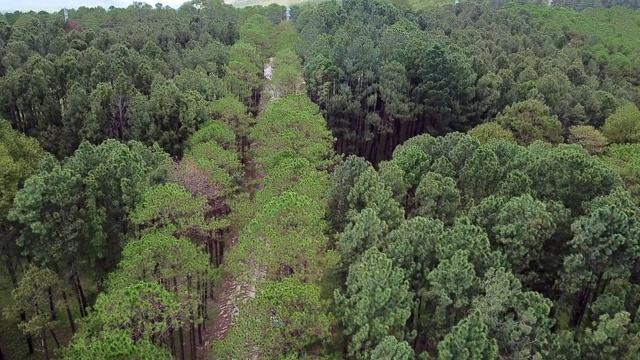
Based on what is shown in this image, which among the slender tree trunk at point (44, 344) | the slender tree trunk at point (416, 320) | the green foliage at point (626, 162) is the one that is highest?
the green foliage at point (626, 162)

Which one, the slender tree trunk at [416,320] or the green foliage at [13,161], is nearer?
the slender tree trunk at [416,320]

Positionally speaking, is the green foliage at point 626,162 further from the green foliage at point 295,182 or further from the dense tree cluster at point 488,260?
the green foliage at point 295,182

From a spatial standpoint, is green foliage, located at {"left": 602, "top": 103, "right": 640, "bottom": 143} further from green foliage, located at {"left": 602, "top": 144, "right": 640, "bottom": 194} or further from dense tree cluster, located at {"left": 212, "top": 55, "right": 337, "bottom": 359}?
dense tree cluster, located at {"left": 212, "top": 55, "right": 337, "bottom": 359}

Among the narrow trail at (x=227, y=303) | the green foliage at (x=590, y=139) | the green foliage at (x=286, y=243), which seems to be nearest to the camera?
the green foliage at (x=286, y=243)

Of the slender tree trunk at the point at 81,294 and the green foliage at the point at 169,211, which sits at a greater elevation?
the green foliage at the point at 169,211

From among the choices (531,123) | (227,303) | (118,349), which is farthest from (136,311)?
(531,123)

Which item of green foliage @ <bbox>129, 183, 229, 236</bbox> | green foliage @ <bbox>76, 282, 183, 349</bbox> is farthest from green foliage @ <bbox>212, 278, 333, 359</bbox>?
green foliage @ <bbox>129, 183, 229, 236</bbox>

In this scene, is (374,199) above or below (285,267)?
above

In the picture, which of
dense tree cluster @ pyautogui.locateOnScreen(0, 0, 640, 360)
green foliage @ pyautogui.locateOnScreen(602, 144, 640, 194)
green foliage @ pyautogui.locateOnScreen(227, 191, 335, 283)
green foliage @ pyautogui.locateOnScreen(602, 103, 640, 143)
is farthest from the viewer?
green foliage @ pyautogui.locateOnScreen(602, 103, 640, 143)

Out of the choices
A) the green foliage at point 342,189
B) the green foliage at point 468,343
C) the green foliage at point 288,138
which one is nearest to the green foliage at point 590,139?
the green foliage at point 288,138

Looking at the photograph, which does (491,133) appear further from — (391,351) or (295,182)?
(391,351)
